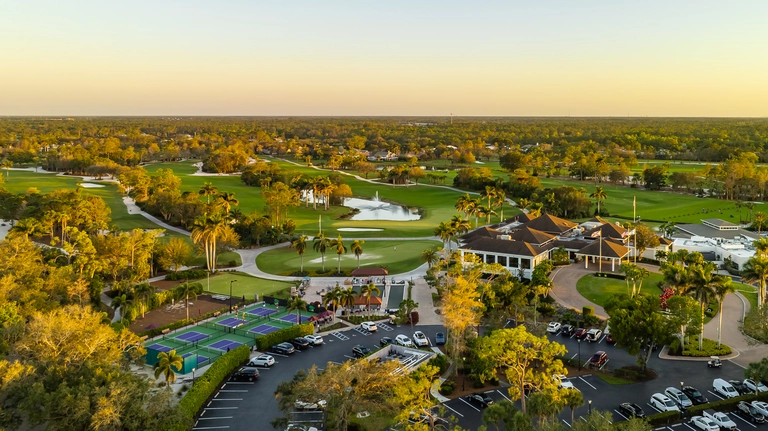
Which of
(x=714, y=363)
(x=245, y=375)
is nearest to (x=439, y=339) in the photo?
(x=245, y=375)

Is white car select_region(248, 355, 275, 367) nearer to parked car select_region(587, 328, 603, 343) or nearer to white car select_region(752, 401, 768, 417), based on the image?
parked car select_region(587, 328, 603, 343)

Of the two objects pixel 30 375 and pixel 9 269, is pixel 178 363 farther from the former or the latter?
pixel 9 269

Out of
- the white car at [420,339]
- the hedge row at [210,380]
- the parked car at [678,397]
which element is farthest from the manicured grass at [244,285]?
the parked car at [678,397]

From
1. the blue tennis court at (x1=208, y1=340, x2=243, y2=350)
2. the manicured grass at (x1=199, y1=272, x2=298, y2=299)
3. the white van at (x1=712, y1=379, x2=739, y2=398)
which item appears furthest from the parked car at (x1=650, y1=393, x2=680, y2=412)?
the manicured grass at (x1=199, y1=272, x2=298, y2=299)

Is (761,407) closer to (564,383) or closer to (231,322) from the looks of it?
(564,383)

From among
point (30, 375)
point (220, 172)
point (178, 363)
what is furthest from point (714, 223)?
point (220, 172)
